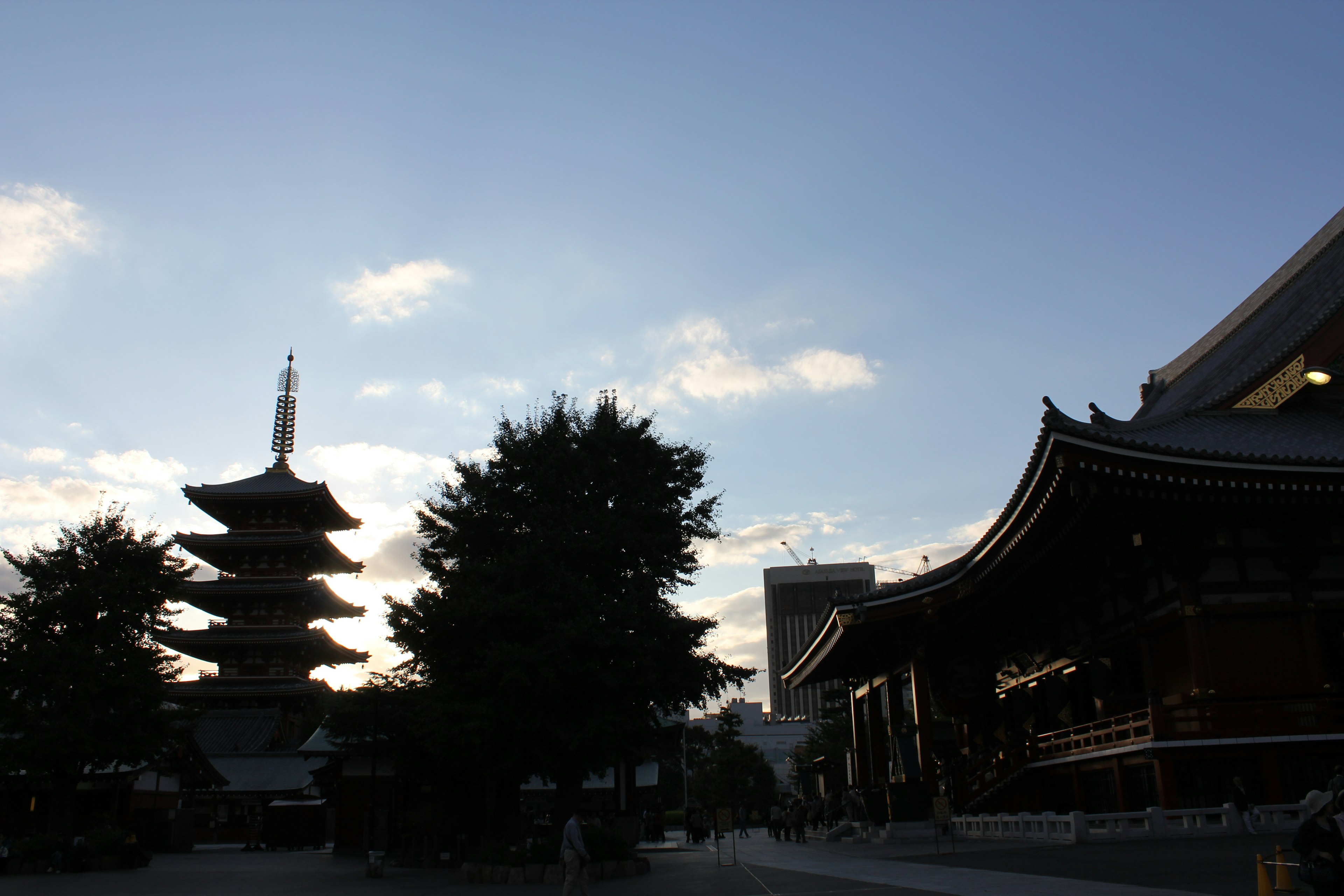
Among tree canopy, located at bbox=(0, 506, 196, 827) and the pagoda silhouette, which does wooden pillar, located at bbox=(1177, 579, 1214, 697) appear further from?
the pagoda silhouette

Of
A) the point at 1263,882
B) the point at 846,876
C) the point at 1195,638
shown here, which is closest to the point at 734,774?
the point at 1195,638

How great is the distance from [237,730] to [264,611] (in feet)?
25.1

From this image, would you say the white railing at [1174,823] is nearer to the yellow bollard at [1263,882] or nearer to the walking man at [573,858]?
the yellow bollard at [1263,882]

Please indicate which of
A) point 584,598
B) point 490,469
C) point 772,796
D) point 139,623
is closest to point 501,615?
point 584,598

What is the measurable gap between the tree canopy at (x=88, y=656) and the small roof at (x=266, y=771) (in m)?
23.0

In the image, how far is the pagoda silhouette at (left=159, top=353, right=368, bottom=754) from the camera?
55281mm

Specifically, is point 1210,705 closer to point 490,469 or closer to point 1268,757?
point 1268,757

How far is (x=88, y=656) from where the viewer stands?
84.5ft

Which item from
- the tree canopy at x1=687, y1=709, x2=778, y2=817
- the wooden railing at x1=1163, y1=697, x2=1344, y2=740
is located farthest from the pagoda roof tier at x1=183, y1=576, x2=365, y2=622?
the wooden railing at x1=1163, y1=697, x2=1344, y2=740

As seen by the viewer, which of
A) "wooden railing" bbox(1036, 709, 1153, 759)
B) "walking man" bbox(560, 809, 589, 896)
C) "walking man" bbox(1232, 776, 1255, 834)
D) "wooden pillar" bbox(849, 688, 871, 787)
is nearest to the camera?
"walking man" bbox(560, 809, 589, 896)

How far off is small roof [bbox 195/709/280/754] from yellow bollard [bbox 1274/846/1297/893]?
5284 centimetres

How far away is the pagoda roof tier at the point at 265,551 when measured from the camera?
57.6m

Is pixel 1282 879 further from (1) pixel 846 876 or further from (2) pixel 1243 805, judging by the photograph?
(2) pixel 1243 805

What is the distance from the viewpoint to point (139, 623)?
91.1 ft
